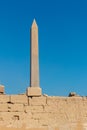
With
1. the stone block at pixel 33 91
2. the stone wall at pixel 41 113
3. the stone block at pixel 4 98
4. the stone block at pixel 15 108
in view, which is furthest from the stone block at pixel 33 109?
the stone block at pixel 4 98

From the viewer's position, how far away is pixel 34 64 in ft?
32.1

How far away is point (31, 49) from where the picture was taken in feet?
32.4

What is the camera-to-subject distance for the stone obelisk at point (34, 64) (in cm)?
954

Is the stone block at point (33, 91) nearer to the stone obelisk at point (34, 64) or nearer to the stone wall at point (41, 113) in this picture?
the stone obelisk at point (34, 64)

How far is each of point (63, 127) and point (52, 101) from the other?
86 cm

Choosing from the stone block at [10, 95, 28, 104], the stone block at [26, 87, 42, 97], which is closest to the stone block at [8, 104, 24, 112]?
the stone block at [10, 95, 28, 104]

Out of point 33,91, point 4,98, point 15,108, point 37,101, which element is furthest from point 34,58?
point 15,108

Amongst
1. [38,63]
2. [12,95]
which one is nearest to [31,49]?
[38,63]

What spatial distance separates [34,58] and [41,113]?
1722 mm

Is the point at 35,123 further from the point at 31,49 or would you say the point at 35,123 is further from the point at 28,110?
the point at 31,49

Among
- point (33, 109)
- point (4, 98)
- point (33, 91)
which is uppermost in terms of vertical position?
point (33, 91)

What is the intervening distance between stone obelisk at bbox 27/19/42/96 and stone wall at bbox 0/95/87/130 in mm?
239

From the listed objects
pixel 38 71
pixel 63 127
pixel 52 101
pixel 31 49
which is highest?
pixel 31 49

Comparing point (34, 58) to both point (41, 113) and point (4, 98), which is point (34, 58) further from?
point (41, 113)
